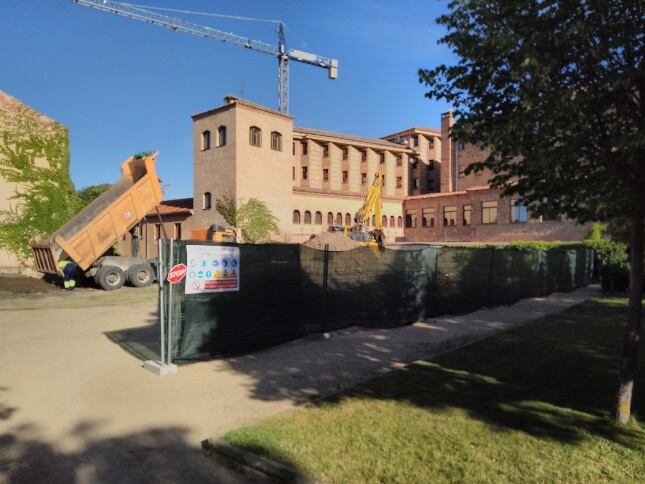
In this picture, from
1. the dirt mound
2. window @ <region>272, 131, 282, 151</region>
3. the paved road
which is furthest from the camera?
window @ <region>272, 131, 282, 151</region>

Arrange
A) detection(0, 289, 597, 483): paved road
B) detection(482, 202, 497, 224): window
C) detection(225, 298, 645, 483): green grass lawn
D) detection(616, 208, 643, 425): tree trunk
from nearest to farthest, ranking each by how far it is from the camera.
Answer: detection(225, 298, 645, 483): green grass lawn → detection(0, 289, 597, 483): paved road → detection(616, 208, 643, 425): tree trunk → detection(482, 202, 497, 224): window

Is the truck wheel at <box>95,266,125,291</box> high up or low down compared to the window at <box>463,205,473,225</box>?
down

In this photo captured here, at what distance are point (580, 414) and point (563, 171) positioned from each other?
2.76 m

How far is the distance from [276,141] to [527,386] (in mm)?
35100

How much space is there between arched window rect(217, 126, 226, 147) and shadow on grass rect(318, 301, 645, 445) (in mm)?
31744

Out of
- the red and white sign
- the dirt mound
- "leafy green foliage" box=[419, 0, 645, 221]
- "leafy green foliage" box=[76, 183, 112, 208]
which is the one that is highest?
"leafy green foliage" box=[76, 183, 112, 208]

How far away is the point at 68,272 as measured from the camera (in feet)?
58.4

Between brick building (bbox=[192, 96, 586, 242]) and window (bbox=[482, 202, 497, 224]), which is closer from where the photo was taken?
brick building (bbox=[192, 96, 586, 242])

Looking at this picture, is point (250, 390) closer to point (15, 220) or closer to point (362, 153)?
point (15, 220)

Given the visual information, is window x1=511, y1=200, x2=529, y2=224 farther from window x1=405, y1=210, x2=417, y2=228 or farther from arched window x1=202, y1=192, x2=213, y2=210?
arched window x1=202, y1=192, x2=213, y2=210

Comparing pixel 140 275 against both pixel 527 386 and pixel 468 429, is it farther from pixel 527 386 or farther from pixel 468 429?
pixel 468 429

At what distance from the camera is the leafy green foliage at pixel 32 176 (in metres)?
23.4

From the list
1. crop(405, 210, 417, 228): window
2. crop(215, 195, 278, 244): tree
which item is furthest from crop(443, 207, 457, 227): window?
crop(215, 195, 278, 244): tree

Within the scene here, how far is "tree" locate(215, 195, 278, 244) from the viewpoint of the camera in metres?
35.0
